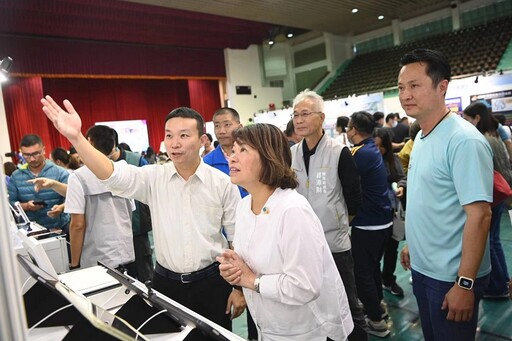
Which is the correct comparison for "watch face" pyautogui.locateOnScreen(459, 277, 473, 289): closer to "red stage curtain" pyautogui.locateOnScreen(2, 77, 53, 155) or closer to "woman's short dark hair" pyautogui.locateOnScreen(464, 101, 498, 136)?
"woman's short dark hair" pyautogui.locateOnScreen(464, 101, 498, 136)

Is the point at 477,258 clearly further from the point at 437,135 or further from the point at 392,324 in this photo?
the point at 392,324

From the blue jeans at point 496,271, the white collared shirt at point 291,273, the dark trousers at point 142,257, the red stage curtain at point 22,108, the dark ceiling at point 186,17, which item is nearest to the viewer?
the white collared shirt at point 291,273

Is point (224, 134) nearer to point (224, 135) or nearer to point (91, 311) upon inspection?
point (224, 135)

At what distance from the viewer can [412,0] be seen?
13.2m

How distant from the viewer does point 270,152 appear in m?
1.39

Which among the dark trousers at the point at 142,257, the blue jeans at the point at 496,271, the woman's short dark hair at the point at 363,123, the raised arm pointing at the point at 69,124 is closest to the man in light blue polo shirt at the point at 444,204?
the woman's short dark hair at the point at 363,123

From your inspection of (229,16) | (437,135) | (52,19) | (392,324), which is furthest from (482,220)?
(229,16)

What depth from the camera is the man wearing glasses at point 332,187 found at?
225cm

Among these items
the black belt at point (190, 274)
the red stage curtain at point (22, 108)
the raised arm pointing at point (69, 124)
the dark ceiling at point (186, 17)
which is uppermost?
the dark ceiling at point (186, 17)

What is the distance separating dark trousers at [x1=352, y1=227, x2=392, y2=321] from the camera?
2.58 m

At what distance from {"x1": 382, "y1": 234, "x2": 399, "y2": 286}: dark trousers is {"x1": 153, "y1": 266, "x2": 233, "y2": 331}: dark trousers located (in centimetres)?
192

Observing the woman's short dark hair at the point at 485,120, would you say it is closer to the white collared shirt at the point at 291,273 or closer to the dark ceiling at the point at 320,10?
the white collared shirt at the point at 291,273

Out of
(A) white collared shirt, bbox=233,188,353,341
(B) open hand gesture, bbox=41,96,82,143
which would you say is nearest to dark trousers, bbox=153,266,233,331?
(A) white collared shirt, bbox=233,188,353,341

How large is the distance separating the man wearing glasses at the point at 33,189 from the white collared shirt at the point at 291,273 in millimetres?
2427
